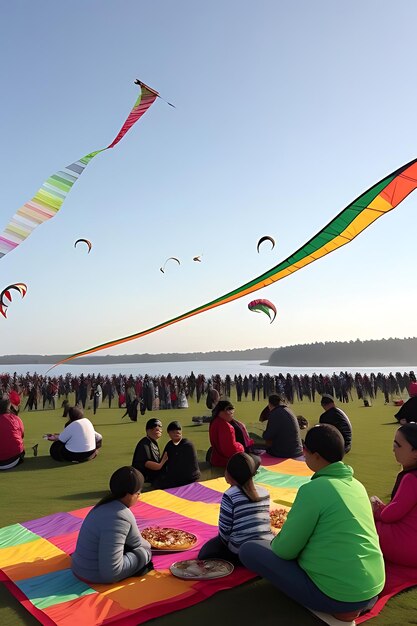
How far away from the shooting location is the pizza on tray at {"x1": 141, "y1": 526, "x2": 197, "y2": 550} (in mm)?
4016

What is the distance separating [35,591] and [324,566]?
2.09m

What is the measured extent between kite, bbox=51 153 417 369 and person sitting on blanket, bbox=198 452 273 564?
193cm

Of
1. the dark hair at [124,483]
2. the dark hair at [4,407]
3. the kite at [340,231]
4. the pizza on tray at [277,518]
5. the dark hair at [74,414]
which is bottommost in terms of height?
the pizza on tray at [277,518]

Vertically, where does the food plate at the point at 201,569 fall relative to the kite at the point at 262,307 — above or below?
below

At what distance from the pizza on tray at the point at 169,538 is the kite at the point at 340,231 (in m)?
1.76

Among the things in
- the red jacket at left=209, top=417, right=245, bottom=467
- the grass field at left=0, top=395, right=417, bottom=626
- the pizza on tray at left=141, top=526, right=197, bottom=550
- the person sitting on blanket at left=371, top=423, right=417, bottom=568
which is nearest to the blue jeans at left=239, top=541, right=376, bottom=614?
the grass field at left=0, top=395, right=417, bottom=626

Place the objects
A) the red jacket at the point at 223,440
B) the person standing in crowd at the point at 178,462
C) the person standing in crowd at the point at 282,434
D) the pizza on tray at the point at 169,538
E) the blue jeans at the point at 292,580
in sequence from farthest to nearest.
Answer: the person standing in crowd at the point at 282,434 → the red jacket at the point at 223,440 → the person standing in crowd at the point at 178,462 → the pizza on tray at the point at 169,538 → the blue jeans at the point at 292,580

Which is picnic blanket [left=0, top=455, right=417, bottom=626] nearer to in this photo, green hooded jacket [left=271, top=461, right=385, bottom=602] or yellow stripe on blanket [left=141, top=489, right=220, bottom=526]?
yellow stripe on blanket [left=141, top=489, right=220, bottom=526]

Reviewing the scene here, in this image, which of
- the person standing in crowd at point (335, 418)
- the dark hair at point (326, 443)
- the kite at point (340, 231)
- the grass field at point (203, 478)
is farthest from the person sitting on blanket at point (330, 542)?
the person standing in crowd at point (335, 418)

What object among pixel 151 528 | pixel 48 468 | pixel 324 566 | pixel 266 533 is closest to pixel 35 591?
pixel 151 528

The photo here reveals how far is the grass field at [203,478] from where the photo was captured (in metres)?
3.03

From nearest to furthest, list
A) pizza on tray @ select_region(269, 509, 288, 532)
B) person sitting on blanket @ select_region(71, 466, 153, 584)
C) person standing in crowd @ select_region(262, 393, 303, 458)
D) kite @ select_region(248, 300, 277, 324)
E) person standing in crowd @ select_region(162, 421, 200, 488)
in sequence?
person sitting on blanket @ select_region(71, 466, 153, 584) → pizza on tray @ select_region(269, 509, 288, 532) → person standing in crowd @ select_region(162, 421, 200, 488) → person standing in crowd @ select_region(262, 393, 303, 458) → kite @ select_region(248, 300, 277, 324)

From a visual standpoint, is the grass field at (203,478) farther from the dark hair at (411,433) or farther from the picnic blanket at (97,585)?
the dark hair at (411,433)

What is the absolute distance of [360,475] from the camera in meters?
6.70
